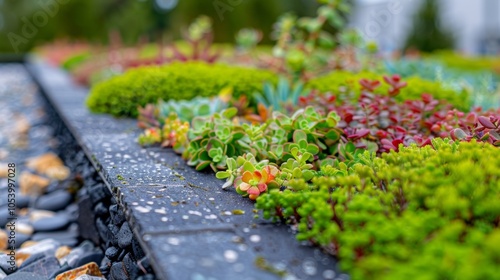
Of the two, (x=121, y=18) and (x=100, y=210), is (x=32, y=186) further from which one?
(x=121, y=18)

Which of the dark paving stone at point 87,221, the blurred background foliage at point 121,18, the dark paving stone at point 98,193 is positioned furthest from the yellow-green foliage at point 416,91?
the blurred background foliage at point 121,18

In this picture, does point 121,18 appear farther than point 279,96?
Yes

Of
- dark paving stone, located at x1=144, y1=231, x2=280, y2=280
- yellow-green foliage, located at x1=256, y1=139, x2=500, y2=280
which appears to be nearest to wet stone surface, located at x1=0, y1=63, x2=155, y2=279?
dark paving stone, located at x1=144, y1=231, x2=280, y2=280

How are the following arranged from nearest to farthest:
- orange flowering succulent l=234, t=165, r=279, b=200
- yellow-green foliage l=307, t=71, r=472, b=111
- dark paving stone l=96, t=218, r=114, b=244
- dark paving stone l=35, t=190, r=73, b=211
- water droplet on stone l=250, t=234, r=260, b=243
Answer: water droplet on stone l=250, t=234, r=260, b=243, orange flowering succulent l=234, t=165, r=279, b=200, dark paving stone l=96, t=218, r=114, b=244, yellow-green foliage l=307, t=71, r=472, b=111, dark paving stone l=35, t=190, r=73, b=211

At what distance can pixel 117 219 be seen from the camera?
254cm

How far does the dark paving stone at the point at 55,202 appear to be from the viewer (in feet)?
13.2

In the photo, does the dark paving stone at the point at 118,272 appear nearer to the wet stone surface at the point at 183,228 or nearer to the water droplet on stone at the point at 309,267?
the wet stone surface at the point at 183,228

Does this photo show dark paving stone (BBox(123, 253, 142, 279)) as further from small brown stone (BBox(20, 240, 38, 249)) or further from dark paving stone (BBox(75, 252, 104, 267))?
small brown stone (BBox(20, 240, 38, 249))

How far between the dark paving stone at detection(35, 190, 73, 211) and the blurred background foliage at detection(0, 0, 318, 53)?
32.2ft

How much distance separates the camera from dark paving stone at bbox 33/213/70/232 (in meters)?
3.60

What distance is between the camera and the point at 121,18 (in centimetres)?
1869

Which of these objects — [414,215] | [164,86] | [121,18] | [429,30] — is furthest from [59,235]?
[121,18]

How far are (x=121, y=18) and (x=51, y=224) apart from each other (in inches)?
635

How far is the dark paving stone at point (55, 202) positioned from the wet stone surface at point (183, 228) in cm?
84
